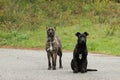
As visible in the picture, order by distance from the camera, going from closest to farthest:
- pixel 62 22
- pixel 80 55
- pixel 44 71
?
pixel 80 55, pixel 44 71, pixel 62 22

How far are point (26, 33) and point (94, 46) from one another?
315 inches

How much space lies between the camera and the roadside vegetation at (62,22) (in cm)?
3416

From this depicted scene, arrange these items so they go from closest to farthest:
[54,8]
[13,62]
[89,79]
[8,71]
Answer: [89,79], [8,71], [13,62], [54,8]

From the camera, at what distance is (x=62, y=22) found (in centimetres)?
4191

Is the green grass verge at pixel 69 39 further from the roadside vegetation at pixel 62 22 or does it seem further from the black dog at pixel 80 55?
the black dog at pixel 80 55

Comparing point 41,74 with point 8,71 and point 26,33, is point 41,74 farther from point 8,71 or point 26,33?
point 26,33

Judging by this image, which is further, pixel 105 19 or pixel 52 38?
pixel 105 19

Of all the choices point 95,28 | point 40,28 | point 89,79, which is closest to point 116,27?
point 95,28

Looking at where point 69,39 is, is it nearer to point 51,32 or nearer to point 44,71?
point 51,32

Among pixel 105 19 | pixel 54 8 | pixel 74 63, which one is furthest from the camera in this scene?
pixel 54 8

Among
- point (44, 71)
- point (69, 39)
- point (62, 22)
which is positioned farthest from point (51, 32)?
point (62, 22)

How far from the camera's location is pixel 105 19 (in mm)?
41594

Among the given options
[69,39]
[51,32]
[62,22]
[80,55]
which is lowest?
[69,39]

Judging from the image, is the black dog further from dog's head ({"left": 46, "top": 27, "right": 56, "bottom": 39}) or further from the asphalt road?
dog's head ({"left": 46, "top": 27, "right": 56, "bottom": 39})
